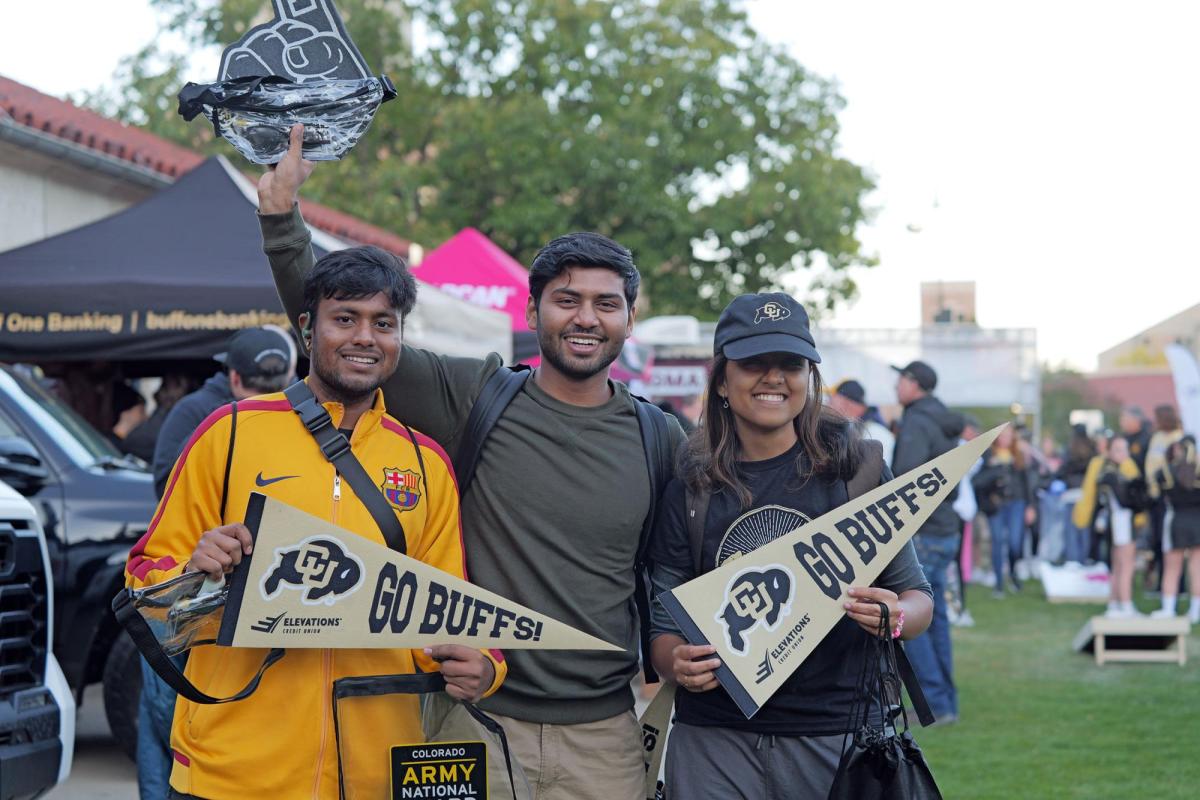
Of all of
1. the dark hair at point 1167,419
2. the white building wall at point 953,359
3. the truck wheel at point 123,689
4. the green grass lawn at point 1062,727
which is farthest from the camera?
the white building wall at point 953,359

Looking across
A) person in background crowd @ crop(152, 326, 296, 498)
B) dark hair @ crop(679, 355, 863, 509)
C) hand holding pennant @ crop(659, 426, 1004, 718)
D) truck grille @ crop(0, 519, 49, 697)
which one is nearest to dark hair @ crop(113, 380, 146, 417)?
person in background crowd @ crop(152, 326, 296, 498)

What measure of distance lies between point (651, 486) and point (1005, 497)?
14.8 m

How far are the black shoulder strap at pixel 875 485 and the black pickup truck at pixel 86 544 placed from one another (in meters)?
4.45

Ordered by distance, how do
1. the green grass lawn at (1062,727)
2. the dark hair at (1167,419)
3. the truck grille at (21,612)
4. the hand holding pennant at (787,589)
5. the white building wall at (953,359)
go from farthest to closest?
the white building wall at (953,359)
the dark hair at (1167,419)
the green grass lawn at (1062,727)
the truck grille at (21,612)
the hand holding pennant at (787,589)

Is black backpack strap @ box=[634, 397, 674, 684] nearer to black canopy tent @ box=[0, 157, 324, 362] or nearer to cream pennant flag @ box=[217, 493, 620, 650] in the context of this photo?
cream pennant flag @ box=[217, 493, 620, 650]

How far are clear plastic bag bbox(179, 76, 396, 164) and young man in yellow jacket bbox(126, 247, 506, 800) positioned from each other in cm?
48

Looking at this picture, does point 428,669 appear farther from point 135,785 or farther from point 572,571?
point 135,785

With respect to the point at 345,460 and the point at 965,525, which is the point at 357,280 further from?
the point at 965,525

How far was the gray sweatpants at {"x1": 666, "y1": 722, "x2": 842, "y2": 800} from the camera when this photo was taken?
3393 mm

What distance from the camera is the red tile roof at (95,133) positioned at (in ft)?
46.6

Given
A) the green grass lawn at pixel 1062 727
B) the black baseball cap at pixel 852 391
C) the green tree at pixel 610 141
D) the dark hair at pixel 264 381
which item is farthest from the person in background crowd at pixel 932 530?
the green tree at pixel 610 141

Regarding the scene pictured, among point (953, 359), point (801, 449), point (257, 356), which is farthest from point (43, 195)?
point (953, 359)

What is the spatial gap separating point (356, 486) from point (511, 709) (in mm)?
743

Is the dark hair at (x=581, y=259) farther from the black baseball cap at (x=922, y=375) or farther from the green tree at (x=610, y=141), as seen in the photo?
the green tree at (x=610, y=141)
